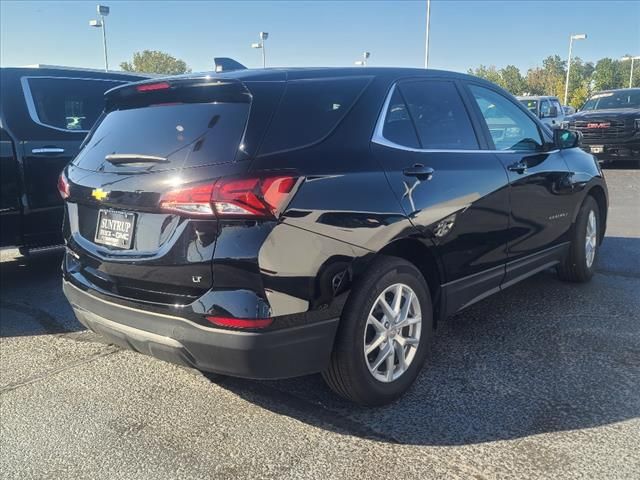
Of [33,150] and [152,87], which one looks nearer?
[152,87]

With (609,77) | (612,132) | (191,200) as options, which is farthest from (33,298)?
(609,77)

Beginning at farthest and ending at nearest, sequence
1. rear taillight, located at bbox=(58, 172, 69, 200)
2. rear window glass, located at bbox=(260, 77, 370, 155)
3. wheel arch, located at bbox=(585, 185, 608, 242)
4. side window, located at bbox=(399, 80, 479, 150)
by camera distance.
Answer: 1. wheel arch, located at bbox=(585, 185, 608, 242)
2. side window, located at bbox=(399, 80, 479, 150)
3. rear taillight, located at bbox=(58, 172, 69, 200)
4. rear window glass, located at bbox=(260, 77, 370, 155)

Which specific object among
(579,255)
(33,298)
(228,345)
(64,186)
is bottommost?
(33,298)

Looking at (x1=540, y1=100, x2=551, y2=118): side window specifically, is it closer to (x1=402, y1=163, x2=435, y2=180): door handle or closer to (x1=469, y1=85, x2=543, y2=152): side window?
(x1=469, y1=85, x2=543, y2=152): side window

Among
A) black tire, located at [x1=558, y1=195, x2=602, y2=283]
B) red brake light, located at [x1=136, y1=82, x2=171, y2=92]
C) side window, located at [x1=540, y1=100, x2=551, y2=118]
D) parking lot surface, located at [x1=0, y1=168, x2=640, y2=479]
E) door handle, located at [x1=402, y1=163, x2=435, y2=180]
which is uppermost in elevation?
red brake light, located at [x1=136, y1=82, x2=171, y2=92]

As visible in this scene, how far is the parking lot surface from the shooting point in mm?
2631

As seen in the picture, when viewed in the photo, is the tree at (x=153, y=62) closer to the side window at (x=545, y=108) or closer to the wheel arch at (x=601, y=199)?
the side window at (x=545, y=108)

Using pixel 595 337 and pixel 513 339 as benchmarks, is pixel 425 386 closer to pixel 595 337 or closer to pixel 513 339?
pixel 513 339

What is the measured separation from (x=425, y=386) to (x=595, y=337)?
1.42m

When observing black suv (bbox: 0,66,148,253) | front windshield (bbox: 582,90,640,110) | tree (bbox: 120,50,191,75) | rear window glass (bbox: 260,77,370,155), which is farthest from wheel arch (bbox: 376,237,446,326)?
tree (bbox: 120,50,191,75)

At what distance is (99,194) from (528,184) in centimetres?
286

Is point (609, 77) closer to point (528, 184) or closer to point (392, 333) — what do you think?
point (528, 184)

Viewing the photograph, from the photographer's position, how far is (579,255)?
16.4 ft

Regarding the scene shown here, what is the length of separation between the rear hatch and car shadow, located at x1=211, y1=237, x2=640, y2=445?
99cm
